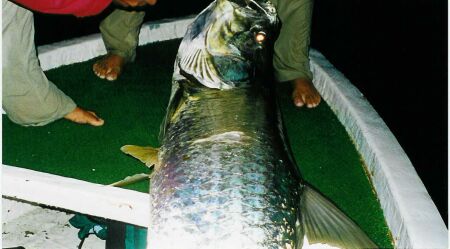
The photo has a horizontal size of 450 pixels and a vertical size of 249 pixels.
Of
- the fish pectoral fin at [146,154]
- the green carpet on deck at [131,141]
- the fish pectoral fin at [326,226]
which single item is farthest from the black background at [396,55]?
the fish pectoral fin at [326,226]

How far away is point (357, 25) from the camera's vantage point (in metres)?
17.4

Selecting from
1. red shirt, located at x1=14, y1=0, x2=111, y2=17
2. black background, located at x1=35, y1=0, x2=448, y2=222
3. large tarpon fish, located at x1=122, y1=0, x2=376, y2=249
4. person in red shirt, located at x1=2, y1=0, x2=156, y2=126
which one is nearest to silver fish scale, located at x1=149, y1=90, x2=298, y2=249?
large tarpon fish, located at x1=122, y1=0, x2=376, y2=249

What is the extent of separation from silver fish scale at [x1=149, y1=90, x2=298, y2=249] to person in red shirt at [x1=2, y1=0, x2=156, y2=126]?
0.79m

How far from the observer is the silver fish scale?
5.83 ft

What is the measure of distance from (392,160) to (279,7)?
168 centimetres

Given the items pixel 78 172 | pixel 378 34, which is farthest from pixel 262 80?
pixel 378 34

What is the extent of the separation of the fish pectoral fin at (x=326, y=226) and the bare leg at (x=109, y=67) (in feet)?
6.87

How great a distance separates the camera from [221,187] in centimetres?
188

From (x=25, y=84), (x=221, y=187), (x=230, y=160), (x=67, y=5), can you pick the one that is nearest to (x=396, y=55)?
(x=25, y=84)

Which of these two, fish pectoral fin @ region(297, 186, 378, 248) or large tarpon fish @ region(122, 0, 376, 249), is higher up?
large tarpon fish @ region(122, 0, 376, 249)

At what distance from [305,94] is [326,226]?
1.70 m

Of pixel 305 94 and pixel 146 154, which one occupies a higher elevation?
pixel 146 154

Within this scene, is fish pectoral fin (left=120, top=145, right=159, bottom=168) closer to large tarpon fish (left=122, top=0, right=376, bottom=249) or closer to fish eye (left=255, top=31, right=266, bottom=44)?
large tarpon fish (left=122, top=0, right=376, bottom=249)

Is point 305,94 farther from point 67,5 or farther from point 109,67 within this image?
point 67,5
